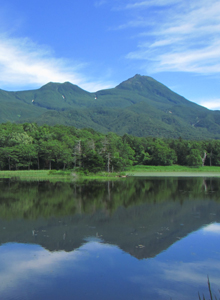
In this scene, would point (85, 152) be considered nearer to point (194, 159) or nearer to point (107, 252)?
point (194, 159)

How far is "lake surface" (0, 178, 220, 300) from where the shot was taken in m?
9.92

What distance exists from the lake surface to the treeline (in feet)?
131

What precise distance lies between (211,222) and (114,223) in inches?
252

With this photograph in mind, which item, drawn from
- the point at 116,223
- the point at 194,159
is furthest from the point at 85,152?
the point at 116,223

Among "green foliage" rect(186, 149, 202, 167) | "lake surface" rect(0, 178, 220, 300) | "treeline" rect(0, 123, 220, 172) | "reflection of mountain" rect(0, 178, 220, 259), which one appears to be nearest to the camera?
"lake surface" rect(0, 178, 220, 300)

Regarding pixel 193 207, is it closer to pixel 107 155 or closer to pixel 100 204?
pixel 100 204

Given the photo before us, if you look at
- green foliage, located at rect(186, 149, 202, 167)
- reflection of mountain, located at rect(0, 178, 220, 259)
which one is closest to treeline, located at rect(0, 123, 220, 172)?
green foliage, located at rect(186, 149, 202, 167)

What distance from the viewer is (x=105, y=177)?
5816 centimetres

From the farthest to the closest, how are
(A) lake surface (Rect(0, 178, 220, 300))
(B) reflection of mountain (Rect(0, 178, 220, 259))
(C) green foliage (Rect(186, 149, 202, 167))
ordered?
(C) green foliage (Rect(186, 149, 202, 167)), (B) reflection of mountain (Rect(0, 178, 220, 259)), (A) lake surface (Rect(0, 178, 220, 300))

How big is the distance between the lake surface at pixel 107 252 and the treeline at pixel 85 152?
131 feet

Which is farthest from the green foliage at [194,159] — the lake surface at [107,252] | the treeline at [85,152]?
the lake surface at [107,252]

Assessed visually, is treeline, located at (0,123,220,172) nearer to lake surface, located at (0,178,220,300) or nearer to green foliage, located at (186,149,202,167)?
green foliage, located at (186,149,202,167)

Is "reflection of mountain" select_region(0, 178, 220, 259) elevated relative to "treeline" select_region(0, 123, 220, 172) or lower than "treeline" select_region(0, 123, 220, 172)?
lower

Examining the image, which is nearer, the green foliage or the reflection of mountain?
the reflection of mountain
